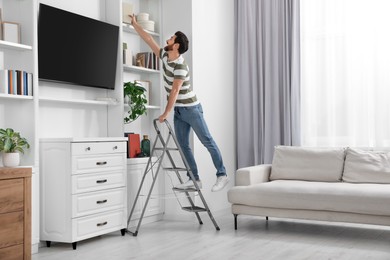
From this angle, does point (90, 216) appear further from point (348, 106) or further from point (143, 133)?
point (348, 106)

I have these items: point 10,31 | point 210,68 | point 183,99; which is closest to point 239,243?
point 183,99

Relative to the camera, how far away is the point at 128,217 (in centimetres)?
495

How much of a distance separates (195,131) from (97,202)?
1175 millimetres

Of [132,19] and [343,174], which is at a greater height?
[132,19]

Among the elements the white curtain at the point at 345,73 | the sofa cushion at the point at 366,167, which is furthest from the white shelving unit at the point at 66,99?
the sofa cushion at the point at 366,167

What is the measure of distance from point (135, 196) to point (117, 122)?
28.5 inches

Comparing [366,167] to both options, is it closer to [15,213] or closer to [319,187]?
[319,187]

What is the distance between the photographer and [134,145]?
5098 millimetres

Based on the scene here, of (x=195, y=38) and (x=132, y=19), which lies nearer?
(x=132, y=19)

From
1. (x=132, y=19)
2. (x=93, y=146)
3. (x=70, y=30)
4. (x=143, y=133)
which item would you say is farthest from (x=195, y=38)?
(x=93, y=146)

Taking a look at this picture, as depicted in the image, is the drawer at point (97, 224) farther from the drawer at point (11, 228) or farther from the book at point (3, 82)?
the book at point (3, 82)

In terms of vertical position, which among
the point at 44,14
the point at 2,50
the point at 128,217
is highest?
the point at 44,14

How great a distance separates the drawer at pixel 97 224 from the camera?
4148mm

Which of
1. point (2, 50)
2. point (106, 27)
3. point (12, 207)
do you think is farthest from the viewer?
point (106, 27)
